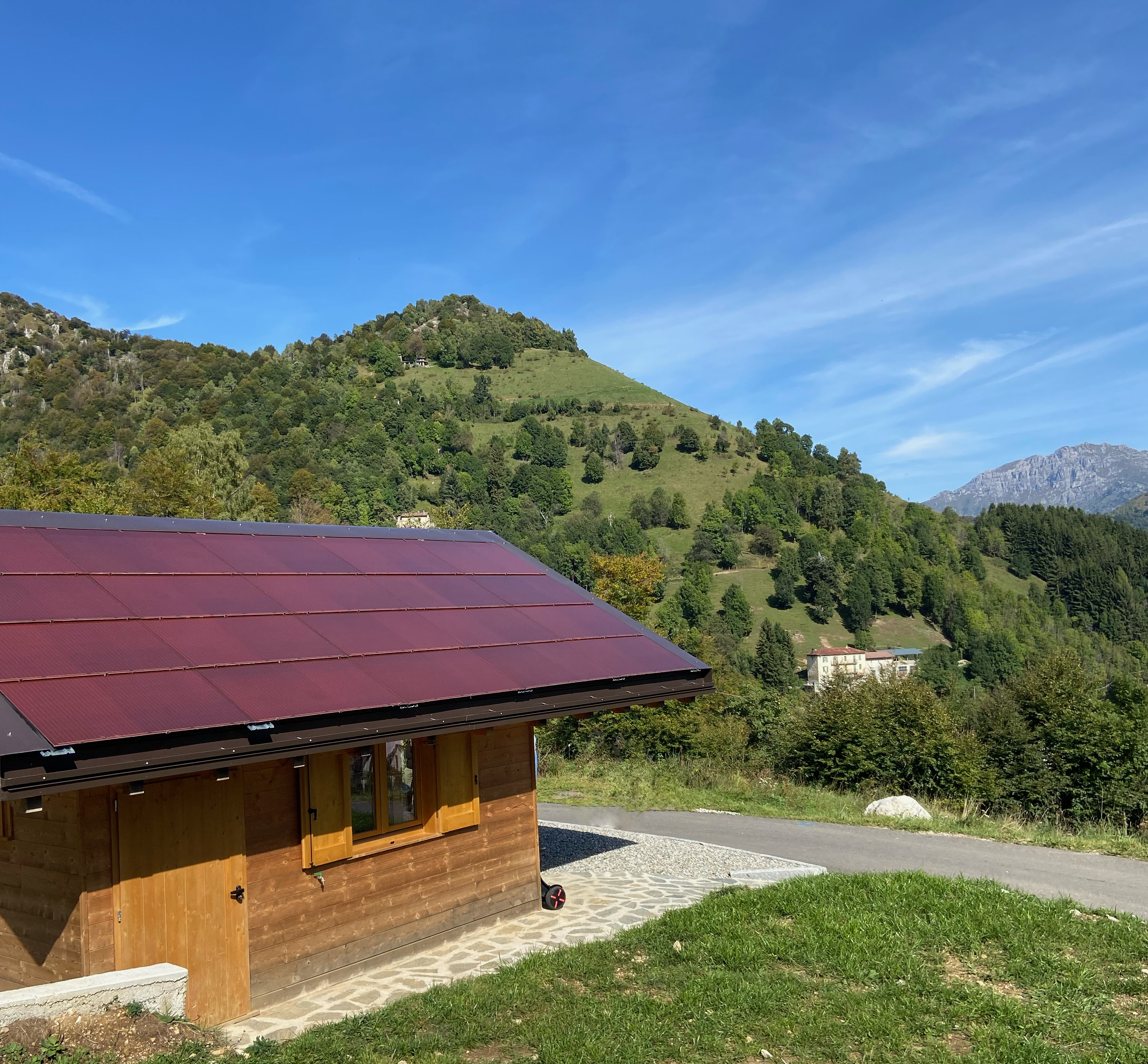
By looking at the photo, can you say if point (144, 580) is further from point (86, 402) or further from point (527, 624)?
point (86, 402)

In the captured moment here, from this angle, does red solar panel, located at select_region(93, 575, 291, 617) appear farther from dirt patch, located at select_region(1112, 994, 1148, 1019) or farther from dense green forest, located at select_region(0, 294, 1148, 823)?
dense green forest, located at select_region(0, 294, 1148, 823)

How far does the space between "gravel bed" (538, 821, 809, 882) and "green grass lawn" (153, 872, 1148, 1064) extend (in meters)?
2.97

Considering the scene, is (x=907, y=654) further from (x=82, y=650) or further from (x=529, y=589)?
(x=82, y=650)

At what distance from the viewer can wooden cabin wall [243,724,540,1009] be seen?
24.2 feet

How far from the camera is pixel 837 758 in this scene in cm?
2070

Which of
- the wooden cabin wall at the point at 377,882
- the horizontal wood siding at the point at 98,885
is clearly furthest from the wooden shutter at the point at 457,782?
the horizontal wood siding at the point at 98,885

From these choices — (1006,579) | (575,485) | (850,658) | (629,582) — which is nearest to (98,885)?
(629,582)

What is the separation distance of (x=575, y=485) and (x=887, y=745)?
102 metres

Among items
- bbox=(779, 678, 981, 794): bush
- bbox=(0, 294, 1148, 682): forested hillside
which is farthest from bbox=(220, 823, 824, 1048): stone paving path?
bbox=(0, 294, 1148, 682): forested hillside

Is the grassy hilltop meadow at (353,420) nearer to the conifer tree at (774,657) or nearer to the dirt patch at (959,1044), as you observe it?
the conifer tree at (774,657)

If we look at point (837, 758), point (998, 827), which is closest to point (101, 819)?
point (998, 827)

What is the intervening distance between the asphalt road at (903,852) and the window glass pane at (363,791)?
7372mm

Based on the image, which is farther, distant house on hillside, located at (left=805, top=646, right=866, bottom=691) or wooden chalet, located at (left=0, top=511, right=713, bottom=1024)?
distant house on hillside, located at (left=805, top=646, right=866, bottom=691)

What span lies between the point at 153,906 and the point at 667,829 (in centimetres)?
1124
